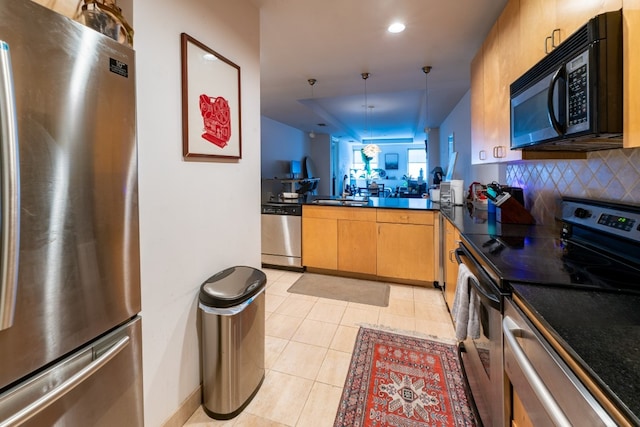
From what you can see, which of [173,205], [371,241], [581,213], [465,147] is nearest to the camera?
[173,205]

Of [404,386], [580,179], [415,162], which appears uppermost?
[415,162]

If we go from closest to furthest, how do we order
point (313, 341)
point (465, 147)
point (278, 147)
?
point (313, 341) → point (465, 147) → point (278, 147)

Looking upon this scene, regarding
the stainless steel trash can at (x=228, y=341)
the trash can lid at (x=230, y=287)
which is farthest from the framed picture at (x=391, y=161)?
the stainless steel trash can at (x=228, y=341)

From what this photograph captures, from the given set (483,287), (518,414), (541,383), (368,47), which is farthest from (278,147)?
(541,383)

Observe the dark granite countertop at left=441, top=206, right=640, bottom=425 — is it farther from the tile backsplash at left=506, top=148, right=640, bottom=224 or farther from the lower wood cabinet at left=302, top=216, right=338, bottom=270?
the lower wood cabinet at left=302, top=216, right=338, bottom=270

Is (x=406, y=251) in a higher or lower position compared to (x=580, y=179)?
lower

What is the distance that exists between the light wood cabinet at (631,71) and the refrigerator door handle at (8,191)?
1651mm

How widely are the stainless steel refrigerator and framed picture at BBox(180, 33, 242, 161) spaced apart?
1.29ft

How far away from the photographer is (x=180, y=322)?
1418mm

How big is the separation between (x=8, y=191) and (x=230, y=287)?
0.98 m

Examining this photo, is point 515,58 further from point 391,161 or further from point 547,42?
point 391,161

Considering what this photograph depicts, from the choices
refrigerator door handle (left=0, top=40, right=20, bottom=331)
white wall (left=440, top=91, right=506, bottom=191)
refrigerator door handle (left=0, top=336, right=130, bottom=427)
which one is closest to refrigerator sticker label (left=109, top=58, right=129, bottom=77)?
refrigerator door handle (left=0, top=40, right=20, bottom=331)

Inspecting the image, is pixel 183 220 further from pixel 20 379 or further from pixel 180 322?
pixel 20 379

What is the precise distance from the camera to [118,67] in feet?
3.09
